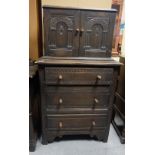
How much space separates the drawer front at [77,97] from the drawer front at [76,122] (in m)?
0.12

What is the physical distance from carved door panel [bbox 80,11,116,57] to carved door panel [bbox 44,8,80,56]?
0.07 meters

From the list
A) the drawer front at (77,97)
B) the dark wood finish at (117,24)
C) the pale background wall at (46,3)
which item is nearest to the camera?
the drawer front at (77,97)

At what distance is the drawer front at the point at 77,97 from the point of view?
1.51 m

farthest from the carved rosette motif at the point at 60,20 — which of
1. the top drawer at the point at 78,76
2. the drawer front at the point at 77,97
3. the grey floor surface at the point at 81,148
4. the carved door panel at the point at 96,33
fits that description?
the grey floor surface at the point at 81,148

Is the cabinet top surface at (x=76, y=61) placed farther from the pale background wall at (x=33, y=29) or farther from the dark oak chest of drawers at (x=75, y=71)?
the pale background wall at (x=33, y=29)

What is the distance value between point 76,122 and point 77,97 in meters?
0.28

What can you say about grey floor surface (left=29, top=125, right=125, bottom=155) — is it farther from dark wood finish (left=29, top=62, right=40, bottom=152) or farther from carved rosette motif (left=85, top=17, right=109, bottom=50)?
carved rosette motif (left=85, top=17, right=109, bottom=50)

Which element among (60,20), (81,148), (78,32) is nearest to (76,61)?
(78,32)

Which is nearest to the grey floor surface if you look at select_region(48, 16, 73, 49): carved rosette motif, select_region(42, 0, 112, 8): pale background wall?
select_region(48, 16, 73, 49): carved rosette motif

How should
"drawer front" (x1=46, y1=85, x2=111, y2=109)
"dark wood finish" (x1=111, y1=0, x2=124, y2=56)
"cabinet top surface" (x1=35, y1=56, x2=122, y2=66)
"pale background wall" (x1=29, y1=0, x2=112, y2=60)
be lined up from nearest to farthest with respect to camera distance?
"cabinet top surface" (x1=35, y1=56, x2=122, y2=66), "drawer front" (x1=46, y1=85, x2=111, y2=109), "pale background wall" (x1=29, y1=0, x2=112, y2=60), "dark wood finish" (x1=111, y1=0, x2=124, y2=56)

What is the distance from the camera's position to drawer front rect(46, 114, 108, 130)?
1595mm

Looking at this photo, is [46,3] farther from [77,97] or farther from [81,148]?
[81,148]
